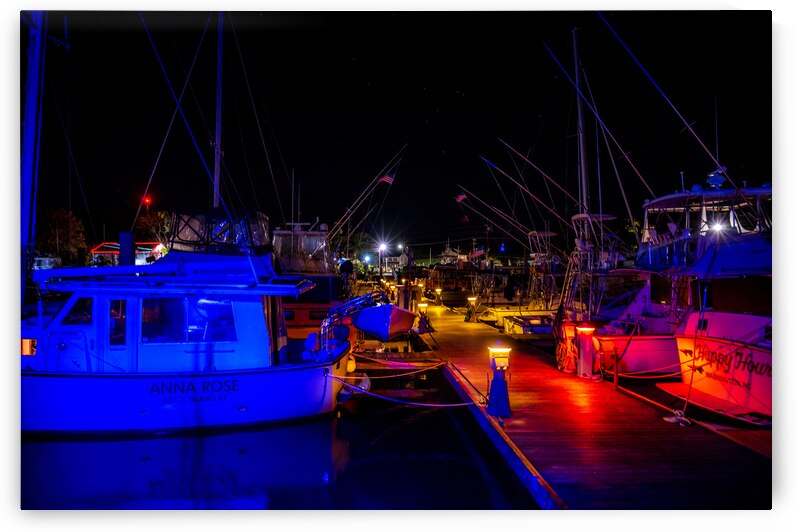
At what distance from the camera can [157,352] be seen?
5.91m

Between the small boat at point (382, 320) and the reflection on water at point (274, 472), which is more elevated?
the small boat at point (382, 320)

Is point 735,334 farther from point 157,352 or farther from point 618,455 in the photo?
point 157,352

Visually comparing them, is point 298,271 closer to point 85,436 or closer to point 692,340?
point 85,436

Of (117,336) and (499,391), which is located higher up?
(117,336)

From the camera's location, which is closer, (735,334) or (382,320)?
(735,334)

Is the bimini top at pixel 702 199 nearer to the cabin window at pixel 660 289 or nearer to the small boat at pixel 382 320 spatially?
the cabin window at pixel 660 289

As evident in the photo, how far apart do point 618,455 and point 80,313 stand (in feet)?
20.4

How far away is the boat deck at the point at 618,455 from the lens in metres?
3.79

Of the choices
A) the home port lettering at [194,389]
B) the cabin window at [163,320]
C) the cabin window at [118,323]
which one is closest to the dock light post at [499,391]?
the home port lettering at [194,389]

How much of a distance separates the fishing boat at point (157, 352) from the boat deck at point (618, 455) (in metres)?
2.92

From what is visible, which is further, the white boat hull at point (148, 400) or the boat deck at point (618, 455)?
the white boat hull at point (148, 400)

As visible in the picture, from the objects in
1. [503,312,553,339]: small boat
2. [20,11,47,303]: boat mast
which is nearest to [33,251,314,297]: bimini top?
[20,11,47,303]: boat mast

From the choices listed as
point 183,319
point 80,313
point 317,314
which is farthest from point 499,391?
point 317,314

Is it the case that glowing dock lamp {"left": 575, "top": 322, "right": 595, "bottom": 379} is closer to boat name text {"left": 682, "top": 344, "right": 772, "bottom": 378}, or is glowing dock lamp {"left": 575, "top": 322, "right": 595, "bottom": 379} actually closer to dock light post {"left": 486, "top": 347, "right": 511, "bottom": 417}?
boat name text {"left": 682, "top": 344, "right": 772, "bottom": 378}
